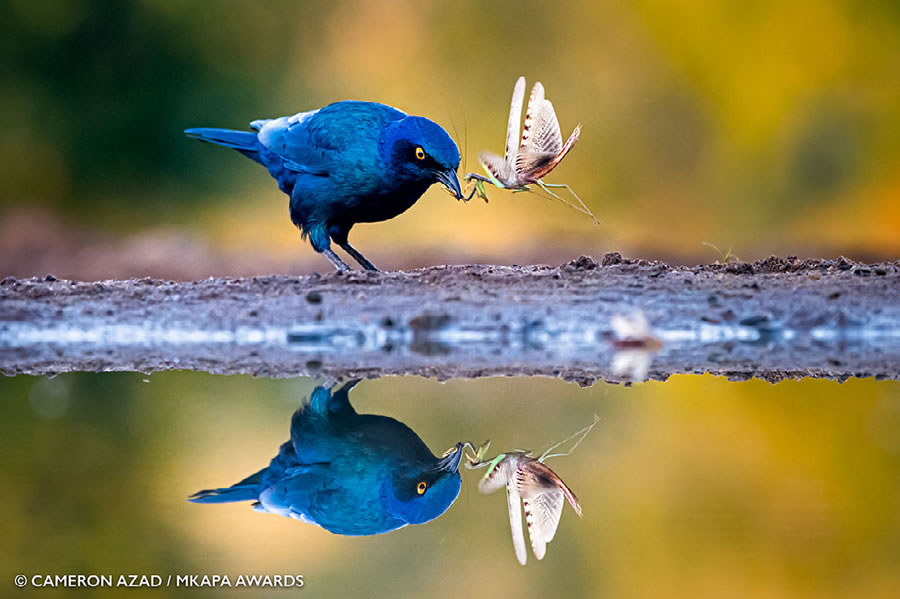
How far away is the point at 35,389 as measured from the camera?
382cm

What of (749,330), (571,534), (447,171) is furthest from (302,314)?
(571,534)

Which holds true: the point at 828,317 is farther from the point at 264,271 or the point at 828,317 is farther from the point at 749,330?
the point at 264,271

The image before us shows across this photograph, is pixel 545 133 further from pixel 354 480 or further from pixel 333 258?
pixel 354 480

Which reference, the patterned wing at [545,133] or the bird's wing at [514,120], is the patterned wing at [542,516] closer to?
the bird's wing at [514,120]

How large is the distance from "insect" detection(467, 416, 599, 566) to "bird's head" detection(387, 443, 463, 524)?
81 mm

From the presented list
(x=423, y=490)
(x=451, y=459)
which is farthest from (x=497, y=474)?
(x=423, y=490)

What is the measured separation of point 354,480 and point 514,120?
2.98 meters

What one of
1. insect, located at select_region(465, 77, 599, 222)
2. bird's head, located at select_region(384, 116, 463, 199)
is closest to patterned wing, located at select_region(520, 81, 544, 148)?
insect, located at select_region(465, 77, 599, 222)

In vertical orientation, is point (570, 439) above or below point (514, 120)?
below

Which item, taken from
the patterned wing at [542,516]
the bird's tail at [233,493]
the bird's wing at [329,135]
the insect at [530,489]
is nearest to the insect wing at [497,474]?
the insect at [530,489]

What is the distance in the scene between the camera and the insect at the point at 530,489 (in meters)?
2.46

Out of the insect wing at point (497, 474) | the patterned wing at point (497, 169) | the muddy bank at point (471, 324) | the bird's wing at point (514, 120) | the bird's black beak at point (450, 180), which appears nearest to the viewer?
the insect wing at point (497, 474)

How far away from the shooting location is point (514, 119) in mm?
5395

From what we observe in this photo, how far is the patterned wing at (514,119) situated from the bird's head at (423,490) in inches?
107
